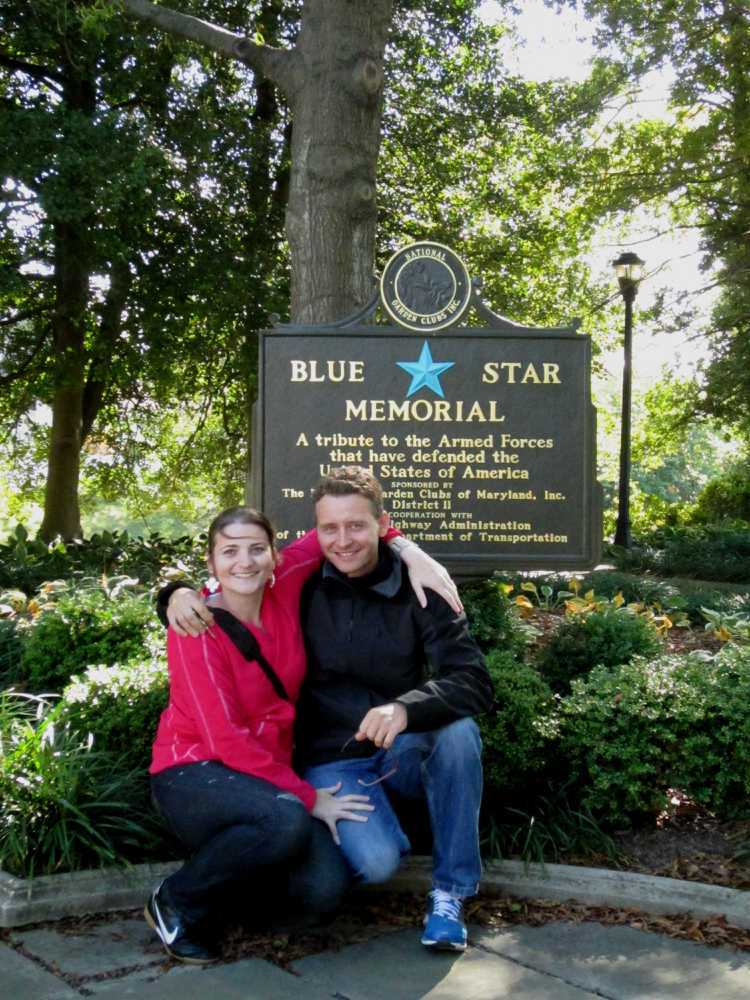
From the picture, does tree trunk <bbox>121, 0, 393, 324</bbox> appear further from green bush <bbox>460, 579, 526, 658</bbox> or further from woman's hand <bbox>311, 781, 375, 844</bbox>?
woman's hand <bbox>311, 781, 375, 844</bbox>

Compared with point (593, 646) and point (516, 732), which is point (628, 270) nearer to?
point (593, 646)

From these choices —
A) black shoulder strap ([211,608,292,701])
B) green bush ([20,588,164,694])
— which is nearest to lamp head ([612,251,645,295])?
green bush ([20,588,164,694])

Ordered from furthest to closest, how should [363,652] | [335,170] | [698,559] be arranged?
1. [698,559]
2. [335,170]
3. [363,652]

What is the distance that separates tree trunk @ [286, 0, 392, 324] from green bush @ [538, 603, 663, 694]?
2.87 meters

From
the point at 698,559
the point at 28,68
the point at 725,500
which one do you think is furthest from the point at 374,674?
the point at 725,500

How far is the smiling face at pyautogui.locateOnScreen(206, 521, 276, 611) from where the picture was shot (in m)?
3.83

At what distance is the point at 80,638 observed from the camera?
6316 millimetres

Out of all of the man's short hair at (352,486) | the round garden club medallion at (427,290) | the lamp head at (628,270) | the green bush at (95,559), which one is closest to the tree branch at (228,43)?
the round garden club medallion at (427,290)

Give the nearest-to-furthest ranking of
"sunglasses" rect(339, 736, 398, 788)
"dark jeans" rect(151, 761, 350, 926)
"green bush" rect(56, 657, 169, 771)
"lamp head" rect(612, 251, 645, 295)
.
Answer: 1. "dark jeans" rect(151, 761, 350, 926)
2. "sunglasses" rect(339, 736, 398, 788)
3. "green bush" rect(56, 657, 169, 771)
4. "lamp head" rect(612, 251, 645, 295)

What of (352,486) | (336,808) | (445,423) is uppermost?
(445,423)

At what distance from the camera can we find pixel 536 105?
57.4ft

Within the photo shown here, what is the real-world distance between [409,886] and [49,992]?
4.63 ft

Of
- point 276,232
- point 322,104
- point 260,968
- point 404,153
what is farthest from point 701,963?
point 404,153

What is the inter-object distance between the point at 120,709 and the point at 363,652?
1.29 m
